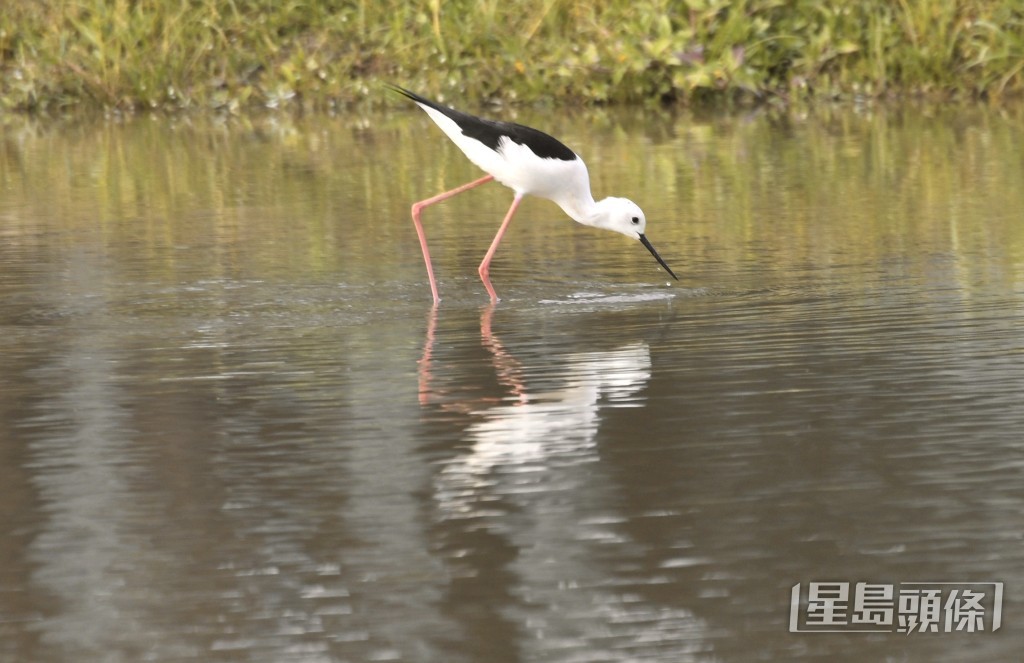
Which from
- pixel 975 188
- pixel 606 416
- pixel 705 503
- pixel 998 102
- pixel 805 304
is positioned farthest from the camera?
pixel 998 102

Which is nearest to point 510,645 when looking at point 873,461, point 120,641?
point 120,641

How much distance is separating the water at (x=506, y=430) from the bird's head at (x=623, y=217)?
0.17 meters

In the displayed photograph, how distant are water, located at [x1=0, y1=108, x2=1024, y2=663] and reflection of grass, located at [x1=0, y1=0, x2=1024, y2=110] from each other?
5.99 metres

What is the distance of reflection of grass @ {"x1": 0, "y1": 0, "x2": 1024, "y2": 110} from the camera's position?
50.5 ft

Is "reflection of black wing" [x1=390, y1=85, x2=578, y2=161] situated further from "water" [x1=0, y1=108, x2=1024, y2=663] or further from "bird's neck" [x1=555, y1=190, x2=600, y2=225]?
"water" [x1=0, y1=108, x2=1024, y2=663]

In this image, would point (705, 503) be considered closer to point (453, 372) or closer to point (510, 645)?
point (510, 645)

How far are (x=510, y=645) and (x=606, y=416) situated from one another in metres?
1.72

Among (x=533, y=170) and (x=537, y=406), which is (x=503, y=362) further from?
(x=533, y=170)

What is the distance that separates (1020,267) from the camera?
721cm

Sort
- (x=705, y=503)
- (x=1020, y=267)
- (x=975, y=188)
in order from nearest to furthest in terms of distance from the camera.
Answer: (x=705, y=503)
(x=1020, y=267)
(x=975, y=188)

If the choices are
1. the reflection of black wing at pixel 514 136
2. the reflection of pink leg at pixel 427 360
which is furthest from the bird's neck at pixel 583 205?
the reflection of pink leg at pixel 427 360

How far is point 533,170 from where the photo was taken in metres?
7.49

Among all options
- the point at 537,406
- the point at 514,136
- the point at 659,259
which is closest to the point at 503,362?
the point at 537,406

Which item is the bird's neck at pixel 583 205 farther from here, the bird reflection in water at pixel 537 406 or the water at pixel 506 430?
the bird reflection in water at pixel 537 406
